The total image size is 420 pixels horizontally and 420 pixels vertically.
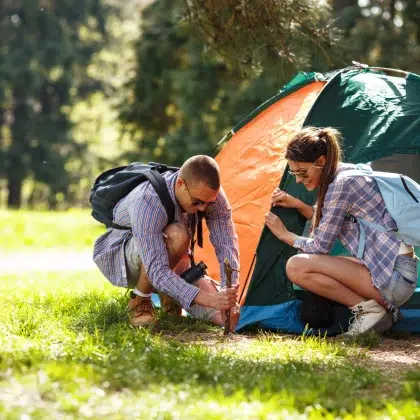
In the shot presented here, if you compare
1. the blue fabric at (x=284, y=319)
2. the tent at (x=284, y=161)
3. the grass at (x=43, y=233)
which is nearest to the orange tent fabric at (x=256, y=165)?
the tent at (x=284, y=161)

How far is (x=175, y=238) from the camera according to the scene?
16.0 feet

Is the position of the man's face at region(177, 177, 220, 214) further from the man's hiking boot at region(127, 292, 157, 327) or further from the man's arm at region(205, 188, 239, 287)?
the man's hiking boot at region(127, 292, 157, 327)

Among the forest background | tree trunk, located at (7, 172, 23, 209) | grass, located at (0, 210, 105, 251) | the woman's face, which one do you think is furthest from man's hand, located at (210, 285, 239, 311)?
tree trunk, located at (7, 172, 23, 209)

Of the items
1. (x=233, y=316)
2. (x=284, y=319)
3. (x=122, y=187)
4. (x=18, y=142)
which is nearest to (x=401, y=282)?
(x=284, y=319)

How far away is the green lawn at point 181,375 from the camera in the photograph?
10.1 feet

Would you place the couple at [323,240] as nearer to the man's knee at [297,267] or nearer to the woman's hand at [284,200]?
the man's knee at [297,267]

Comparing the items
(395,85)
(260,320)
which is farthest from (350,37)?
(260,320)

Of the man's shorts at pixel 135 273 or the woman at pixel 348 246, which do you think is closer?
the woman at pixel 348 246

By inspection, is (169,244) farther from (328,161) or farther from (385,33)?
(385,33)

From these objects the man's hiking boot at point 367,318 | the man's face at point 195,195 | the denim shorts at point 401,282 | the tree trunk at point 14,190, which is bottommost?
the tree trunk at point 14,190

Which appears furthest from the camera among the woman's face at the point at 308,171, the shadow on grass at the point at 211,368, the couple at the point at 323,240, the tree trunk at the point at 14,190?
the tree trunk at the point at 14,190

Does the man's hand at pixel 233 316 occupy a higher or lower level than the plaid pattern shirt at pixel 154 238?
lower

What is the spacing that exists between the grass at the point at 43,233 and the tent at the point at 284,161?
5.83 m

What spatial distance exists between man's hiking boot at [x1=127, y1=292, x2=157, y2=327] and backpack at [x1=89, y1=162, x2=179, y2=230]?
1.50ft
